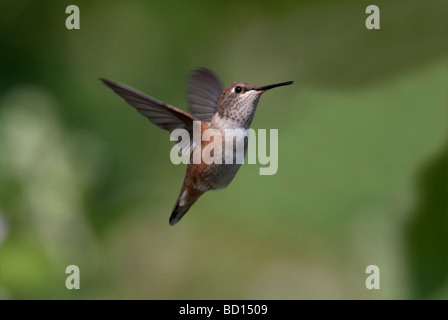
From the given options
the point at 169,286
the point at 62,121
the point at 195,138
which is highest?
the point at 62,121

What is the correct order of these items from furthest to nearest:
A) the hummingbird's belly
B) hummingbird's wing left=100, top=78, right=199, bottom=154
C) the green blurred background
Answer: the green blurred background, the hummingbird's belly, hummingbird's wing left=100, top=78, right=199, bottom=154

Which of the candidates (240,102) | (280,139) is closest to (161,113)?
(240,102)

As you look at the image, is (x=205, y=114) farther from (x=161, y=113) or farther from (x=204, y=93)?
(x=161, y=113)

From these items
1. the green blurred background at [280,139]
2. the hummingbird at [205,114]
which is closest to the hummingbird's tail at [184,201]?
the hummingbird at [205,114]

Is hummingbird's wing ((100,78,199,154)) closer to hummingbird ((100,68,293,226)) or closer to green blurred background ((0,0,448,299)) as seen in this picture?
hummingbird ((100,68,293,226))

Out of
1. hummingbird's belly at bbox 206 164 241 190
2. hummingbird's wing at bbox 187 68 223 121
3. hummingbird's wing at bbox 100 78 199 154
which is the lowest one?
Result: hummingbird's belly at bbox 206 164 241 190

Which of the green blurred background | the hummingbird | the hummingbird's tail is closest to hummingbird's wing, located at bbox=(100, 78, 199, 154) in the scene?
the hummingbird
